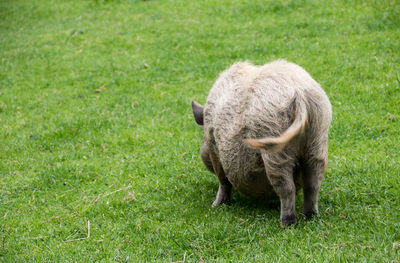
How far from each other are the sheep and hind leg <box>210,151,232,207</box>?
204 mm

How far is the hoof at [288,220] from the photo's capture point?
16.1 feet

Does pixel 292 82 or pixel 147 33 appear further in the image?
pixel 147 33

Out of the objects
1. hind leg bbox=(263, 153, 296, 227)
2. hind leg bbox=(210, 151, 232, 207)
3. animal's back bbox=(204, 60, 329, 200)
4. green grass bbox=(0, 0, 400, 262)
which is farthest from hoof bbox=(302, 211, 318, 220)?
hind leg bbox=(210, 151, 232, 207)

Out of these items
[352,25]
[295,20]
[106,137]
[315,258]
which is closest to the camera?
[315,258]

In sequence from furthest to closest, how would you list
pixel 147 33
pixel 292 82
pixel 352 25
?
pixel 147 33, pixel 352 25, pixel 292 82

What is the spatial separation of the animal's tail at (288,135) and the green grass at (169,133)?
1056 millimetres

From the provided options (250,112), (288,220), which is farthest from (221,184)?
(250,112)

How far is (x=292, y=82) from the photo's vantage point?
4.86m

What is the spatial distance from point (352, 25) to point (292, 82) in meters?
6.77

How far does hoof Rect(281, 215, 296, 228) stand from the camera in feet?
16.1

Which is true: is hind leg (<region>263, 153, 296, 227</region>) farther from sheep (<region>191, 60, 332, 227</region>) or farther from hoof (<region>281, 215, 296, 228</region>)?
hoof (<region>281, 215, 296, 228</region>)

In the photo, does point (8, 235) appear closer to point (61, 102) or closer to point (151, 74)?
point (61, 102)

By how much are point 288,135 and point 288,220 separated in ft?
4.00

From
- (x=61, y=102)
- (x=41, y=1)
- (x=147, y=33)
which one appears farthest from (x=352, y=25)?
(x=41, y=1)
